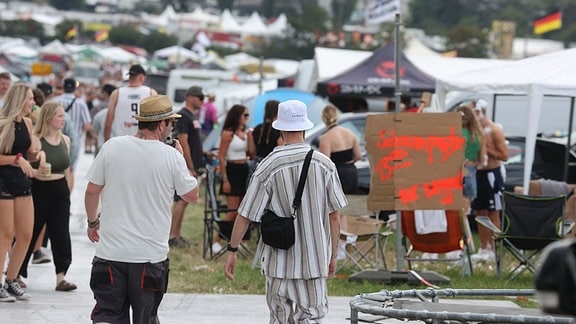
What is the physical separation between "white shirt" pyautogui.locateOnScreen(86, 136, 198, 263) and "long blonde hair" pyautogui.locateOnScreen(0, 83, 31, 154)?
2.93 m

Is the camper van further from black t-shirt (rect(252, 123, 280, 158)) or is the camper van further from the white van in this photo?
black t-shirt (rect(252, 123, 280, 158))

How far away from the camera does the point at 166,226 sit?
6969mm

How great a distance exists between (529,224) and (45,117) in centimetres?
475

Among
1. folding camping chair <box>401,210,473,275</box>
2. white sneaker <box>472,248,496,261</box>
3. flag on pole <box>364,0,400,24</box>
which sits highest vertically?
flag on pole <box>364,0,400,24</box>

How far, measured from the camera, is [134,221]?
270 inches

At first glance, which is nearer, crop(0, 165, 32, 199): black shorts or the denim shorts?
crop(0, 165, 32, 199): black shorts

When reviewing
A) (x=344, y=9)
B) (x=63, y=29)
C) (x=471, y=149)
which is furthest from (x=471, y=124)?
(x=344, y=9)

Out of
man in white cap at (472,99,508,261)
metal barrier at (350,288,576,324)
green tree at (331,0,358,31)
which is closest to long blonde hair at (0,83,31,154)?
metal barrier at (350,288,576,324)

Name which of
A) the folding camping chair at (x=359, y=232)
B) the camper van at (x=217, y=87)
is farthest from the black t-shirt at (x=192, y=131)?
the camper van at (x=217, y=87)

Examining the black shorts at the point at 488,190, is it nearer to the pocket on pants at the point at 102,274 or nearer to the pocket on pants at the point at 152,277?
the pocket on pants at the point at 152,277

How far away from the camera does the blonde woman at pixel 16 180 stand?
9711 millimetres

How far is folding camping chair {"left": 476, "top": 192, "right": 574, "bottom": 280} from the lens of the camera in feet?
39.3

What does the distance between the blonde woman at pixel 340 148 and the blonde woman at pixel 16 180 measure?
12.4 ft

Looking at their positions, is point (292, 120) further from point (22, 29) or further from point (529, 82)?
point (22, 29)
